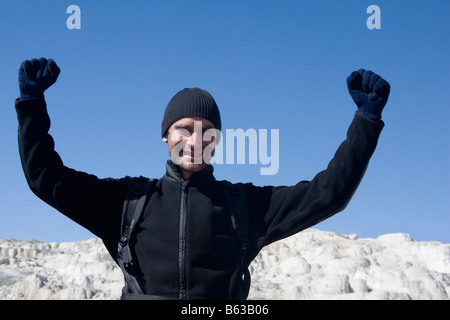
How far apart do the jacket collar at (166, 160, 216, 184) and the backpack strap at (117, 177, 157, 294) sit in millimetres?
121

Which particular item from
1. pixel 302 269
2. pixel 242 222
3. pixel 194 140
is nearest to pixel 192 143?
pixel 194 140

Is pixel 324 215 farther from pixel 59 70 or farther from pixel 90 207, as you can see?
pixel 59 70

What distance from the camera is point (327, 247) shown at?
1304 inches

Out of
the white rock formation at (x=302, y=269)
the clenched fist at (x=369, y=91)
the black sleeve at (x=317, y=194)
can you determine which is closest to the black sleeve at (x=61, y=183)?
the black sleeve at (x=317, y=194)

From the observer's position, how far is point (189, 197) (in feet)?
10.6

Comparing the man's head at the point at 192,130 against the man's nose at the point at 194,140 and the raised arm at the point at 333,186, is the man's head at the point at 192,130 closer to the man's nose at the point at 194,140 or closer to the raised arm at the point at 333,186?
the man's nose at the point at 194,140

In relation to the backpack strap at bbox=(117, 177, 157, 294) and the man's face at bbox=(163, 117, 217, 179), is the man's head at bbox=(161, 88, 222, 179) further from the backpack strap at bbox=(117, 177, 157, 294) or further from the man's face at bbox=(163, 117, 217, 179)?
the backpack strap at bbox=(117, 177, 157, 294)

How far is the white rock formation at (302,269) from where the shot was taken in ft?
85.1

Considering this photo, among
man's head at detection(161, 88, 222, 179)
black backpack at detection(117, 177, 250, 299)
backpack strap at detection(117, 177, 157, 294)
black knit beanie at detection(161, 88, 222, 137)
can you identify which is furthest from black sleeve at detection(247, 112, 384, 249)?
backpack strap at detection(117, 177, 157, 294)

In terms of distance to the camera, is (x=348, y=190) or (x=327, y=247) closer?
(x=348, y=190)

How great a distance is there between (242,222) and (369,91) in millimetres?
914

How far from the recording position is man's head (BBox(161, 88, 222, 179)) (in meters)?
3.25
